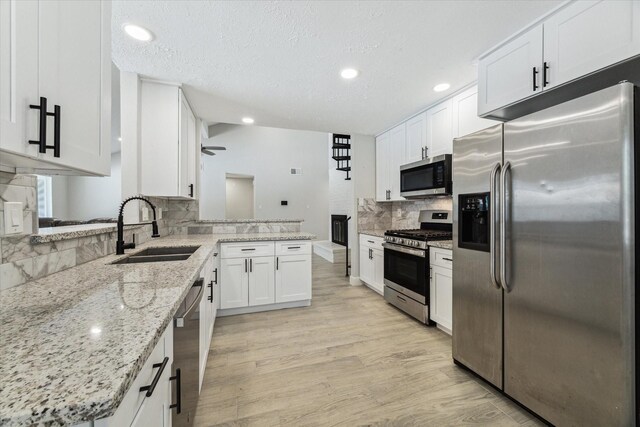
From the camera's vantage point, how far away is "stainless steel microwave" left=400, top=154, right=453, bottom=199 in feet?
8.79

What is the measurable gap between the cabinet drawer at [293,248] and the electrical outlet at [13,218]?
2.17m

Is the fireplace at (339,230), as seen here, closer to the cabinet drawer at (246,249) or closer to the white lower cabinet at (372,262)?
the white lower cabinet at (372,262)

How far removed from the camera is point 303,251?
10.4 ft

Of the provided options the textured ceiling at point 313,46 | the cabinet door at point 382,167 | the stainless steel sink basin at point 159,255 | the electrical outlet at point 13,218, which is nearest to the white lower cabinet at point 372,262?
the cabinet door at point 382,167

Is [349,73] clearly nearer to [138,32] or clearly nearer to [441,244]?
[138,32]

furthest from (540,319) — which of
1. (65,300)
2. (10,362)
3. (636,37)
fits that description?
(65,300)

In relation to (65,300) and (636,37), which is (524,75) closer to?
(636,37)

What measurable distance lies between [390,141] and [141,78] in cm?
299

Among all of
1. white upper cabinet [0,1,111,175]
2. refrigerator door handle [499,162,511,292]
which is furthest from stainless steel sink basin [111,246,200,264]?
refrigerator door handle [499,162,511,292]

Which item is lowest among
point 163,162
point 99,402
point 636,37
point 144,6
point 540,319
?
point 540,319

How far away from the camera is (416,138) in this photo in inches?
127

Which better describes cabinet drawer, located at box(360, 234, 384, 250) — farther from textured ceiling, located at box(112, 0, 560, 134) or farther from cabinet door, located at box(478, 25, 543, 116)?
cabinet door, located at box(478, 25, 543, 116)

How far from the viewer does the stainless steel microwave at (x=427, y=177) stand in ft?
8.79

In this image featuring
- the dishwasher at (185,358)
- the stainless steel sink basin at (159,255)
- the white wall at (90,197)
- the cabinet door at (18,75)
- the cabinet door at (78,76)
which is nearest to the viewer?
the cabinet door at (18,75)
